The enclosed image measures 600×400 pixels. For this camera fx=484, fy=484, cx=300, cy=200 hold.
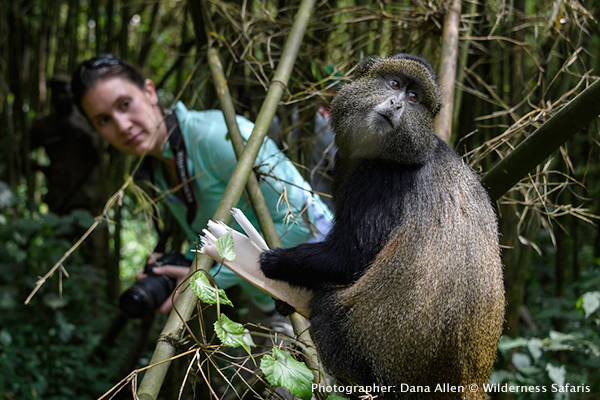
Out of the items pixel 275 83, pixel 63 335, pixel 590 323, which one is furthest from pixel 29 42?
pixel 590 323

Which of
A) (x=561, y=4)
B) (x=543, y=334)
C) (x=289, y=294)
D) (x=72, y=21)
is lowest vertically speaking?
(x=543, y=334)

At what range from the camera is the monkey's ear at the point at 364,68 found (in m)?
1.95

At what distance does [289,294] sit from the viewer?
1.81m

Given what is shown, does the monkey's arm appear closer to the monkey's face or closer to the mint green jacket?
the monkey's face

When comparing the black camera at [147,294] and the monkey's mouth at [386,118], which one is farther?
the black camera at [147,294]

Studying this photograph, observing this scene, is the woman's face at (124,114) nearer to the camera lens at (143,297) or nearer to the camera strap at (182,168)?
the camera strap at (182,168)

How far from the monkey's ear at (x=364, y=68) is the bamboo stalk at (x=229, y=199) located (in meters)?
0.27

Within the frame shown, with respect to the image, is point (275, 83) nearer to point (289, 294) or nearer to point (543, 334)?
point (289, 294)

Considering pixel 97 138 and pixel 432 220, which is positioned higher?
pixel 432 220

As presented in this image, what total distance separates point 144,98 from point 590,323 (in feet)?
13.9

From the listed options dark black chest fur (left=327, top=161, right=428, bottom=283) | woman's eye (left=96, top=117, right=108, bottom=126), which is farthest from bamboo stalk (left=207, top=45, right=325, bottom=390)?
woman's eye (left=96, top=117, right=108, bottom=126)

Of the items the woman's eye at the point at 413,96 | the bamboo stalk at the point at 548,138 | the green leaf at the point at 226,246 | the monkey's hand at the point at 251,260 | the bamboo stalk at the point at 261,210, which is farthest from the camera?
the woman's eye at the point at 413,96

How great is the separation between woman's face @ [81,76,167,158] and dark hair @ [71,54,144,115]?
24 millimetres

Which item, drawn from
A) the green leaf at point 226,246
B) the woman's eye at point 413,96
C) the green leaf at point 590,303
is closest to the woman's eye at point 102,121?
the woman's eye at point 413,96
